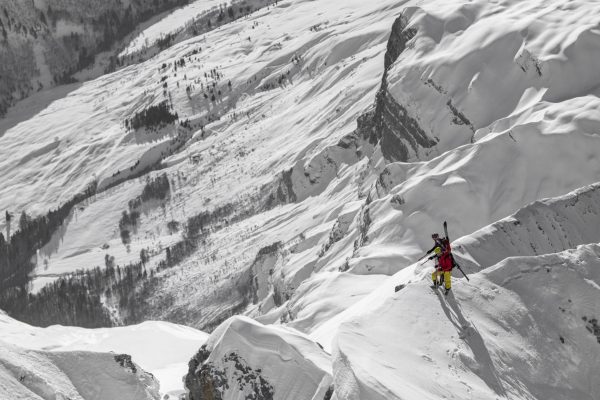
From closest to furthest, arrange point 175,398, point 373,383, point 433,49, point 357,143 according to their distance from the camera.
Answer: point 373,383 < point 175,398 < point 433,49 < point 357,143

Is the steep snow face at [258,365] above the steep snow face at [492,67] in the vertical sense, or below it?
above

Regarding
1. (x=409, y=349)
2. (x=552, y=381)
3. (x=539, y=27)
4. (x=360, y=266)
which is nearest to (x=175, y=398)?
(x=409, y=349)

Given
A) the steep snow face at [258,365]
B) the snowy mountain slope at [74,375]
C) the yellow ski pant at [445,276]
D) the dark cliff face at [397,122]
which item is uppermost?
the yellow ski pant at [445,276]

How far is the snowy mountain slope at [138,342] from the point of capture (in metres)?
60.8

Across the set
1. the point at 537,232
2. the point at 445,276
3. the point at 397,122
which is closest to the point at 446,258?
the point at 445,276

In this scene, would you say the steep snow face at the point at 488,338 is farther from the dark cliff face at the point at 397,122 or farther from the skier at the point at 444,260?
the dark cliff face at the point at 397,122

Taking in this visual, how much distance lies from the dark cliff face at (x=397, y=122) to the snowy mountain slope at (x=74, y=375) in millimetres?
77811

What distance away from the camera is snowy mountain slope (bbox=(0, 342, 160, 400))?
138 feet

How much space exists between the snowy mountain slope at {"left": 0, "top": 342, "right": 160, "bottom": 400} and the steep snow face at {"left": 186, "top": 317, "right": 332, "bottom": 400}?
8326 mm

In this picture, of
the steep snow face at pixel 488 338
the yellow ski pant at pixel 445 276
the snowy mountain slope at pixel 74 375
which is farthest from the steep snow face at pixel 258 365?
the snowy mountain slope at pixel 74 375

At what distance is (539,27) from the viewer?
118m

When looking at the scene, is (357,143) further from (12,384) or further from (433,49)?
(12,384)

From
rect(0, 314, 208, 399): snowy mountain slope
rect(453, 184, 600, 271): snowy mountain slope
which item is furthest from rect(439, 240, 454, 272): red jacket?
rect(0, 314, 208, 399): snowy mountain slope

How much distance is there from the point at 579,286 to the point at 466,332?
273 inches
